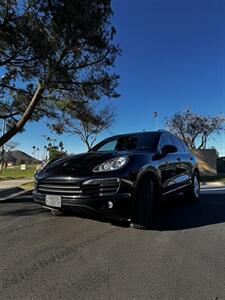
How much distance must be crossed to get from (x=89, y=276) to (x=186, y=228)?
2320mm

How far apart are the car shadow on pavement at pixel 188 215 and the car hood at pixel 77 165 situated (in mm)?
1381

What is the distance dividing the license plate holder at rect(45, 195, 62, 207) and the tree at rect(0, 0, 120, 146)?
18.3 feet

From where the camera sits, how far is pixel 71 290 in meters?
2.62

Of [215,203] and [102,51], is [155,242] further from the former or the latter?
[102,51]

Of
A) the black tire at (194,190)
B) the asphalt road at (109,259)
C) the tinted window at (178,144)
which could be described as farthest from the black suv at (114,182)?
the black tire at (194,190)

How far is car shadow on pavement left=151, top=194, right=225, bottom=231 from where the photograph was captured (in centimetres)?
498

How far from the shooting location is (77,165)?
4.52 metres

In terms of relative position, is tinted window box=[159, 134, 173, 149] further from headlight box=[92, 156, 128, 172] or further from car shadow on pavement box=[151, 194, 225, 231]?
headlight box=[92, 156, 128, 172]

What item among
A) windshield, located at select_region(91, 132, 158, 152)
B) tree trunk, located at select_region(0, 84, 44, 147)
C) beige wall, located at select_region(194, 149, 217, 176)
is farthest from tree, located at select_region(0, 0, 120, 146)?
beige wall, located at select_region(194, 149, 217, 176)

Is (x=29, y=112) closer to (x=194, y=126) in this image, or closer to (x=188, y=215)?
(x=188, y=215)

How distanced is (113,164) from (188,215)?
2.30m

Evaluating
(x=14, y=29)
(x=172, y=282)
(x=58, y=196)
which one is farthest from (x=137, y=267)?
(x=14, y=29)

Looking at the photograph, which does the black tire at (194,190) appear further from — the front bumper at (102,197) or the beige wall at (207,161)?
the beige wall at (207,161)

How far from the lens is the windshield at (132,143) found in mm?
5318
